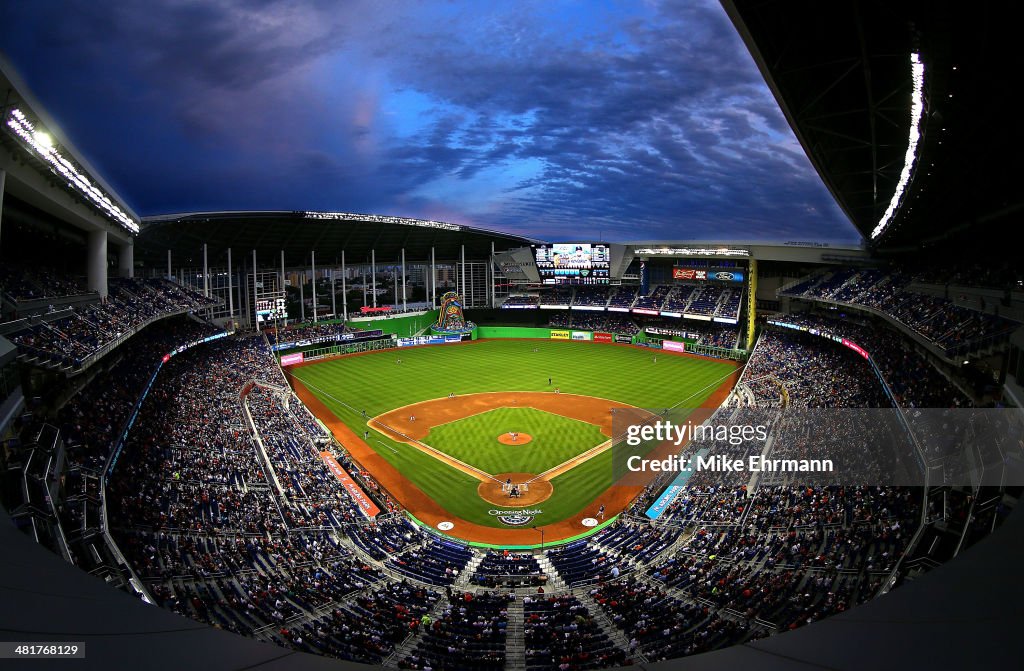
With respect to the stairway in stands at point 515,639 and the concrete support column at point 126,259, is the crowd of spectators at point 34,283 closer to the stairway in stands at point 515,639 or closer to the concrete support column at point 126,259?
the concrete support column at point 126,259

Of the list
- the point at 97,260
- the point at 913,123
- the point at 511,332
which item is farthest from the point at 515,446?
the point at 511,332

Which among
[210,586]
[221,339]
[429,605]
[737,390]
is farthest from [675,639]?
[221,339]

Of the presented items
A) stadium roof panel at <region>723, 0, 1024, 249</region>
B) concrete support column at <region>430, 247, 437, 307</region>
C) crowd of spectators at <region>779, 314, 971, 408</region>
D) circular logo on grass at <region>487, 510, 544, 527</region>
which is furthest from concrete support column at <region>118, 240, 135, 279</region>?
crowd of spectators at <region>779, 314, 971, 408</region>

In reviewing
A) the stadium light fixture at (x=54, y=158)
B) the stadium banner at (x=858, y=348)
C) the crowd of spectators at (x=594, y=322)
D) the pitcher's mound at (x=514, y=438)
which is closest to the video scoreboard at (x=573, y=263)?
the crowd of spectators at (x=594, y=322)

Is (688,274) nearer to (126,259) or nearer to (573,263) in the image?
(573,263)

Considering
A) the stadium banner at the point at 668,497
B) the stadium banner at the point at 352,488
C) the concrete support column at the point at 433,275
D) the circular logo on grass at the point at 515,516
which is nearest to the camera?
the stadium banner at the point at 668,497

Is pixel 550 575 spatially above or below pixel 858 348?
below

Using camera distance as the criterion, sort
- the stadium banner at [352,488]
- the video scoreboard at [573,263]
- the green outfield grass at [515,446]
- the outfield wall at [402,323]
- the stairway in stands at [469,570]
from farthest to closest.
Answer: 1. the video scoreboard at [573,263]
2. the outfield wall at [402,323]
3. the green outfield grass at [515,446]
4. the stadium banner at [352,488]
5. the stairway in stands at [469,570]
